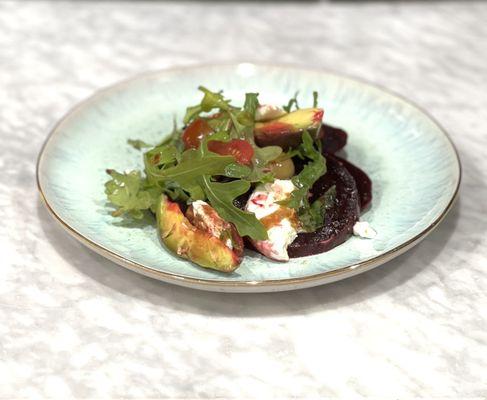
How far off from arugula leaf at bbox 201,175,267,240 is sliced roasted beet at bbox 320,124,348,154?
384 millimetres

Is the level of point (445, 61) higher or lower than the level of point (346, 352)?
higher

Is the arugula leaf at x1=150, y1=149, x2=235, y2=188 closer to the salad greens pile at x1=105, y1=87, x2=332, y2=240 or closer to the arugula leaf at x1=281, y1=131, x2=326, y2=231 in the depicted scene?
the salad greens pile at x1=105, y1=87, x2=332, y2=240

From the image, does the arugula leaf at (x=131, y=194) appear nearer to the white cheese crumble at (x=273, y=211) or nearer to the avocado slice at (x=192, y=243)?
the avocado slice at (x=192, y=243)

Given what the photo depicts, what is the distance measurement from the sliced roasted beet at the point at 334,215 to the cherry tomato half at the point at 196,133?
0.83ft

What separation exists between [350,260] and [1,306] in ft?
2.13

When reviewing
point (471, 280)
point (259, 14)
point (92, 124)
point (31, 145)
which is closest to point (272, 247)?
point (471, 280)

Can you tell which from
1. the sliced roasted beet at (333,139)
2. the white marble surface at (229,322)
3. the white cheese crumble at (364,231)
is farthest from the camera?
the sliced roasted beet at (333,139)

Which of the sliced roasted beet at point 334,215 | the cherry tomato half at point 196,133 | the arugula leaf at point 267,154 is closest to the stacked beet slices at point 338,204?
the sliced roasted beet at point 334,215

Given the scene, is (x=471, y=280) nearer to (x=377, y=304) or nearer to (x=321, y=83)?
(x=377, y=304)

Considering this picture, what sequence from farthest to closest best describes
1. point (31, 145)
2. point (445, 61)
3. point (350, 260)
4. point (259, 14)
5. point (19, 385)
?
point (259, 14)
point (445, 61)
point (31, 145)
point (350, 260)
point (19, 385)

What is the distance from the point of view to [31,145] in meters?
1.93

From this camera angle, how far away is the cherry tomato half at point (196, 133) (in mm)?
1511

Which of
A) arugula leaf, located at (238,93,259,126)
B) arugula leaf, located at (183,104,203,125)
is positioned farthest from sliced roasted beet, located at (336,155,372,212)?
arugula leaf, located at (183,104,203,125)

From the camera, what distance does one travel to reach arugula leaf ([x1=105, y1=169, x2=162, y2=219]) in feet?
4.79
